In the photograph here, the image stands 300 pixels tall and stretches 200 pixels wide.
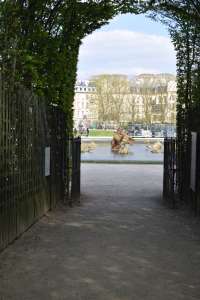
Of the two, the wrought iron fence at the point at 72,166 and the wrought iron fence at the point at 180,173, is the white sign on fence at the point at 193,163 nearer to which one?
the wrought iron fence at the point at 180,173

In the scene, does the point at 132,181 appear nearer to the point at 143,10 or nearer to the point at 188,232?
the point at 143,10

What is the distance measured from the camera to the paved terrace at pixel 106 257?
5.49m

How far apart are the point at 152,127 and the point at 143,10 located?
55638 millimetres

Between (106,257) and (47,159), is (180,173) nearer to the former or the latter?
(47,159)

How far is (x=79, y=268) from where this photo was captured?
640 cm

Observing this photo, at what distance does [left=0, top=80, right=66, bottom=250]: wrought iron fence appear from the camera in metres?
7.69

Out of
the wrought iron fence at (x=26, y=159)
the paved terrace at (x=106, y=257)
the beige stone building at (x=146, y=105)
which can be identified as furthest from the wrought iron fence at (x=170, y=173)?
the beige stone building at (x=146, y=105)

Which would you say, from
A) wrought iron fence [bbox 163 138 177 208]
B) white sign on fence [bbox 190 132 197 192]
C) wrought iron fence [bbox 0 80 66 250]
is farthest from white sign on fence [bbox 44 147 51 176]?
wrought iron fence [bbox 163 138 177 208]

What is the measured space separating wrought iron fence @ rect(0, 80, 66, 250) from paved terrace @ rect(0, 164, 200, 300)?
34cm

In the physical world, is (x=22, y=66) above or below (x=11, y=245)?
above

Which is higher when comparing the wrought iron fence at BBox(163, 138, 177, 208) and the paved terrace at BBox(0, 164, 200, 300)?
the wrought iron fence at BBox(163, 138, 177, 208)

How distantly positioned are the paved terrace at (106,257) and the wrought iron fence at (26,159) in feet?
1.11

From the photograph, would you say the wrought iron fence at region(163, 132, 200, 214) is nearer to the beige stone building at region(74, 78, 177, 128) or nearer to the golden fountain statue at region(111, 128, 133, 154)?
the golden fountain statue at region(111, 128, 133, 154)

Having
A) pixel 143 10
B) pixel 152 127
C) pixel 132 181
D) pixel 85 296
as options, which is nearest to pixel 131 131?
pixel 152 127
